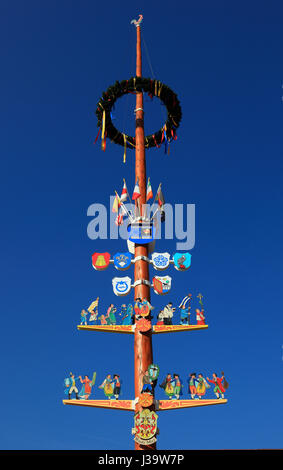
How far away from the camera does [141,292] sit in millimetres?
24312

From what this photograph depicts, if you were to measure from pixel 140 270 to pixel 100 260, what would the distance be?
6.75 ft

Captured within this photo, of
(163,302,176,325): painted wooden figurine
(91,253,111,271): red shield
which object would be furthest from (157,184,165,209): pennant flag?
(163,302,176,325): painted wooden figurine

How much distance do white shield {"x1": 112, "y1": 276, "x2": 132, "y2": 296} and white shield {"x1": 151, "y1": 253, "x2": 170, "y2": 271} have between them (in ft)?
5.11

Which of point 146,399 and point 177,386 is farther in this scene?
point 177,386

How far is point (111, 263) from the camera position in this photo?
2547 cm

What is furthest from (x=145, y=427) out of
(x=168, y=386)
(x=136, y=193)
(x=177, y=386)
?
(x=136, y=193)

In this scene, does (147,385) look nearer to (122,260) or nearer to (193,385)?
(193,385)

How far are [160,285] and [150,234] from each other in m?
2.79

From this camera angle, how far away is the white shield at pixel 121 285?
24.6m

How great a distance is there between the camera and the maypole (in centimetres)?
2142

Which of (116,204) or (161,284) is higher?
(116,204)

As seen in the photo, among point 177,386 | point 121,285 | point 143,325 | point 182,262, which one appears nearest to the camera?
point 177,386

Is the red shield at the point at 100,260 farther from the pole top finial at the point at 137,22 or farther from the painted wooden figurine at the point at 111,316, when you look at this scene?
the pole top finial at the point at 137,22
